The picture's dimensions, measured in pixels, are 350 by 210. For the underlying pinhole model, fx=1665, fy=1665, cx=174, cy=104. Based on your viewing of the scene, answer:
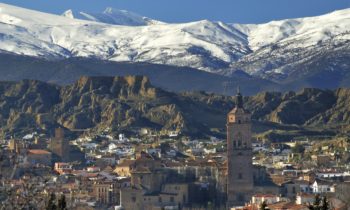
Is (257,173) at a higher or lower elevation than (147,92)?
lower

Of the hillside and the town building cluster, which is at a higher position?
the hillside

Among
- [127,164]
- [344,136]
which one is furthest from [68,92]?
[127,164]

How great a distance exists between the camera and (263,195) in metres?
89.8

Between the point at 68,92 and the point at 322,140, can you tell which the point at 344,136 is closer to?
the point at 322,140

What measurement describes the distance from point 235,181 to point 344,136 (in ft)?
145

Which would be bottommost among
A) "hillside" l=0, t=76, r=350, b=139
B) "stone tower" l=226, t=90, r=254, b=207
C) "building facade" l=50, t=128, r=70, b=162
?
"stone tower" l=226, t=90, r=254, b=207

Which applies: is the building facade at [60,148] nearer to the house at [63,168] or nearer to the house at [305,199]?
the house at [63,168]

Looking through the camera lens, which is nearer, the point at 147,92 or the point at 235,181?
the point at 235,181

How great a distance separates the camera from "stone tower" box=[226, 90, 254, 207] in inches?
3809

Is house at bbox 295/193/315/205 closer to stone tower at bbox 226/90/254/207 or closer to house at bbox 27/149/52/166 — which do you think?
stone tower at bbox 226/90/254/207

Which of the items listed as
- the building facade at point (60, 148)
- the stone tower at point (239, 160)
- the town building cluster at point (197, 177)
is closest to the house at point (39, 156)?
the town building cluster at point (197, 177)

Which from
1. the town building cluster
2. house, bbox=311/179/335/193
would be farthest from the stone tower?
house, bbox=311/179/335/193

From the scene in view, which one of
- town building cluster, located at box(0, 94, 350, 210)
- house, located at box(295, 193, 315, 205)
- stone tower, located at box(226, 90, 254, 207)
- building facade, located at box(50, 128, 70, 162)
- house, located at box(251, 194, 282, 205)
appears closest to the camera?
house, located at box(295, 193, 315, 205)

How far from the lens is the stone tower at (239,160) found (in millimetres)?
96750
